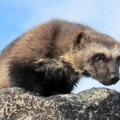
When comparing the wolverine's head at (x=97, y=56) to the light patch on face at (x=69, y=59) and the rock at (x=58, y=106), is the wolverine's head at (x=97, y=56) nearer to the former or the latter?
the light patch on face at (x=69, y=59)

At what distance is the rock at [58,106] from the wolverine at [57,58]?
249cm

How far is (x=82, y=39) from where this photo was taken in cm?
771

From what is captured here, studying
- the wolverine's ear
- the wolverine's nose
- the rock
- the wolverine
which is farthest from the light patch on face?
the rock

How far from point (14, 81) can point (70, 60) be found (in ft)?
4.61

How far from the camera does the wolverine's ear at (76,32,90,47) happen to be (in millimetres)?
7684

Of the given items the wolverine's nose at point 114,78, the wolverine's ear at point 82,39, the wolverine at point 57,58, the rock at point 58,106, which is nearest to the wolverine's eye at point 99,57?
the wolverine at point 57,58

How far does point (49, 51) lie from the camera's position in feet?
25.1

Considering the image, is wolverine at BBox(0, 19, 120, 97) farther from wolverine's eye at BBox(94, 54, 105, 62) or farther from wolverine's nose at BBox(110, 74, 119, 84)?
wolverine's nose at BBox(110, 74, 119, 84)

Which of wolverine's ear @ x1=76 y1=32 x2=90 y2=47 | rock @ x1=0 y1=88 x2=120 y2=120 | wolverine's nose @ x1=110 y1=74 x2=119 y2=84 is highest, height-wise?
wolverine's ear @ x1=76 y1=32 x2=90 y2=47

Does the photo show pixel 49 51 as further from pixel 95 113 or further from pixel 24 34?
pixel 95 113

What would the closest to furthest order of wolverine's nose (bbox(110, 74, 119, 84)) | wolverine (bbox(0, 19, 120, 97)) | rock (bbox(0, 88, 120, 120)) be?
1. rock (bbox(0, 88, 120, 120))
2. wolverine's nose (bbox(110, 74, 119, 84))
3. wolverine (bbox(0, 19, 120, 97))

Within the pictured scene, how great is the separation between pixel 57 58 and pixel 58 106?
3.43 metres

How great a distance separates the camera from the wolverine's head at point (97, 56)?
7.07m

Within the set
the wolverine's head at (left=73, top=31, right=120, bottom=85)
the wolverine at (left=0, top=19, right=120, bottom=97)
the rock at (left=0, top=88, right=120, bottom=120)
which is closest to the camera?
the rock at (left=0, top=88, right=120, bottom=120)
